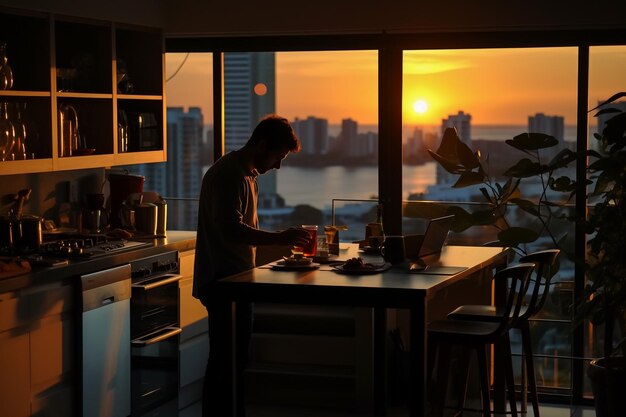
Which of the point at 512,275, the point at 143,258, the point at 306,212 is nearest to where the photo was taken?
the point at 512,275

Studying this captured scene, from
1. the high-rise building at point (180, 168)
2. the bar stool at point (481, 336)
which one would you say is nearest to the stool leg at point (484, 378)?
the bar stool at point (481, 336)

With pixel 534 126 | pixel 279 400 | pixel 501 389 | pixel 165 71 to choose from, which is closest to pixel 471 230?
pixel 534 126

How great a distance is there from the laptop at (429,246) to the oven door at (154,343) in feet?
4.36

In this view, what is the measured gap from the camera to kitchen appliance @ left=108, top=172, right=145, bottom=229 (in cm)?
577

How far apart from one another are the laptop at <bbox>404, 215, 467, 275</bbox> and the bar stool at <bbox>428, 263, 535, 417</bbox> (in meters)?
0.27

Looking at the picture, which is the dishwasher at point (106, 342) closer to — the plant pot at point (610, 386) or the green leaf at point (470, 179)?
the green leaf at point (470, 179)

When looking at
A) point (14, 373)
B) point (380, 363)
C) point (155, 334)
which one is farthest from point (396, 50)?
point (14, 373)

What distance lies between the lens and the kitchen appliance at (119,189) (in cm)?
577

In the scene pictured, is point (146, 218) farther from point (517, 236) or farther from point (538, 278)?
point (538, 278)

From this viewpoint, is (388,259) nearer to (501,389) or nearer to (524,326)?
(524,326)

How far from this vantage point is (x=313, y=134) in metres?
6.29

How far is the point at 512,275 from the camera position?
4.35 meters

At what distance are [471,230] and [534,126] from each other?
2.48 ft

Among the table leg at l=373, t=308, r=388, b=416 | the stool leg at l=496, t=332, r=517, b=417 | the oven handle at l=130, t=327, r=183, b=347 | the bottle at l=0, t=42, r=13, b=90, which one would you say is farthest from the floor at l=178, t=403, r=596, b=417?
the bottle at l=0, t=42, r=13, b=90
